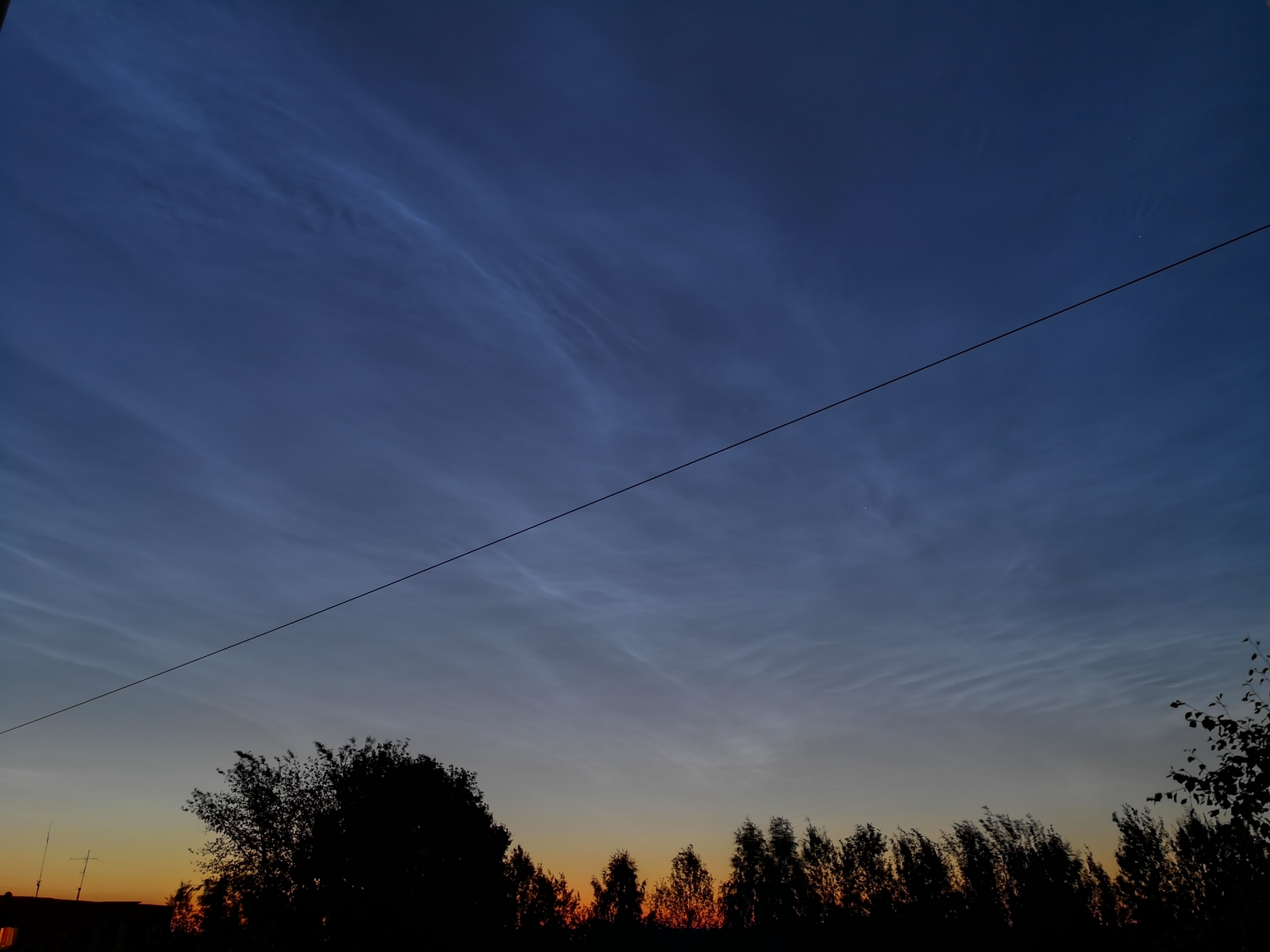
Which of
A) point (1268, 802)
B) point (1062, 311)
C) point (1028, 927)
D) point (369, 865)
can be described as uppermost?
point (1062, 311)

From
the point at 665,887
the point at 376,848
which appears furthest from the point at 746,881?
the point at 376,848

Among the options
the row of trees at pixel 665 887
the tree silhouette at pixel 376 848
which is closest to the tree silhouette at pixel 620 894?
the row of trees at pixel 665 887

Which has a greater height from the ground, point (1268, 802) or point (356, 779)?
point (356, 779)

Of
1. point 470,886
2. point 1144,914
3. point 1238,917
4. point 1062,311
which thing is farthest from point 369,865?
point 1144,914

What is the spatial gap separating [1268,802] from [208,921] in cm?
1981

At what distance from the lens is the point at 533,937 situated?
7638cm

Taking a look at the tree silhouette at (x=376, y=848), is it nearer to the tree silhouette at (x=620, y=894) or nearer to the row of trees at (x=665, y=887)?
the row of trees at (x=665, y=887)

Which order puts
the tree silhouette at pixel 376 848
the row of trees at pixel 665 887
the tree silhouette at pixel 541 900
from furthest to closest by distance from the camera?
the tree silhouette at pixel 541 900, the tree silhouette at pixel 376 848, the row of trees at pixel 665 887

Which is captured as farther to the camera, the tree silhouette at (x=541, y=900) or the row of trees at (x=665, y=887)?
the tree silhouette at (x=541, y=900)

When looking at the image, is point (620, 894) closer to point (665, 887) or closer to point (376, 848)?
point (665, 887)

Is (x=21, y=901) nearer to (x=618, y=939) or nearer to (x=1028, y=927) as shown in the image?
(x=618, y=939)

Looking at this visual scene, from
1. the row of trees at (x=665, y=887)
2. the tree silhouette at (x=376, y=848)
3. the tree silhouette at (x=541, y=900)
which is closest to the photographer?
the row of trees at (x=665, y=887)

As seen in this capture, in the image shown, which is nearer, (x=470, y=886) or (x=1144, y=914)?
(x=470, y=886)

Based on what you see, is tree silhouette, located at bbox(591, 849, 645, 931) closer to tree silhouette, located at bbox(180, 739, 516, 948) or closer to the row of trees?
the row of trees
